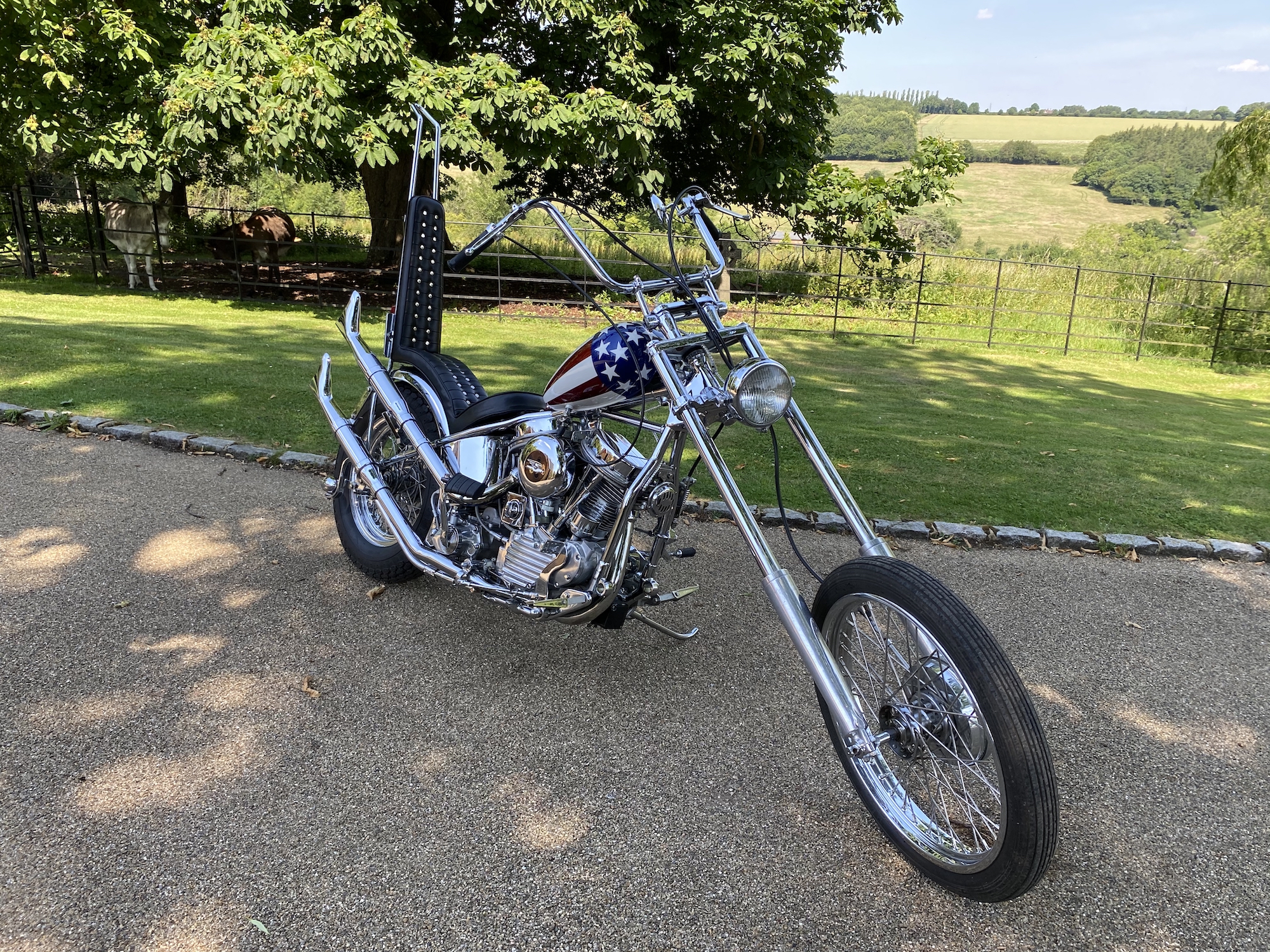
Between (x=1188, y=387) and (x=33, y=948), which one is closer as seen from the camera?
(x=33, y=948)

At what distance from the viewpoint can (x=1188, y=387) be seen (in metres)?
12.6

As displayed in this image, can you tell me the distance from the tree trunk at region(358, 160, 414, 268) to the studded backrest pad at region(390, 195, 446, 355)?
484 inches

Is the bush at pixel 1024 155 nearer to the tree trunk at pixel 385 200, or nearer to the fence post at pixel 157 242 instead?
the tree trunk at pixel 385 200

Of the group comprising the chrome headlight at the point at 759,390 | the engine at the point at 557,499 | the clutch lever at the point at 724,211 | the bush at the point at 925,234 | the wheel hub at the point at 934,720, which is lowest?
the wheel hub at the point at 934,720

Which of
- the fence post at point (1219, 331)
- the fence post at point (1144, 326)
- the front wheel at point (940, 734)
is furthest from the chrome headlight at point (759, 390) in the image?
the fence post at point (1219, 331)

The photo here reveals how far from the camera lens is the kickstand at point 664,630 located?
130 inches

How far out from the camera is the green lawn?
5699 mm

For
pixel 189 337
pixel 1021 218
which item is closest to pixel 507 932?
pixel 189 337

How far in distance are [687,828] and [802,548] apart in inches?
95.1

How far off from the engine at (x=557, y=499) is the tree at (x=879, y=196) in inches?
618

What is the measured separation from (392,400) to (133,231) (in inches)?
541

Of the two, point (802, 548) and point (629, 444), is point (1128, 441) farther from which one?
point (629, 444)

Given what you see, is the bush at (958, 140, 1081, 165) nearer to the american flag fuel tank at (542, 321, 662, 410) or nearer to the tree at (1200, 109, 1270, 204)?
the tree at (1200, 109, 1270, 204)

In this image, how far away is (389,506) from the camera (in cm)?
365
